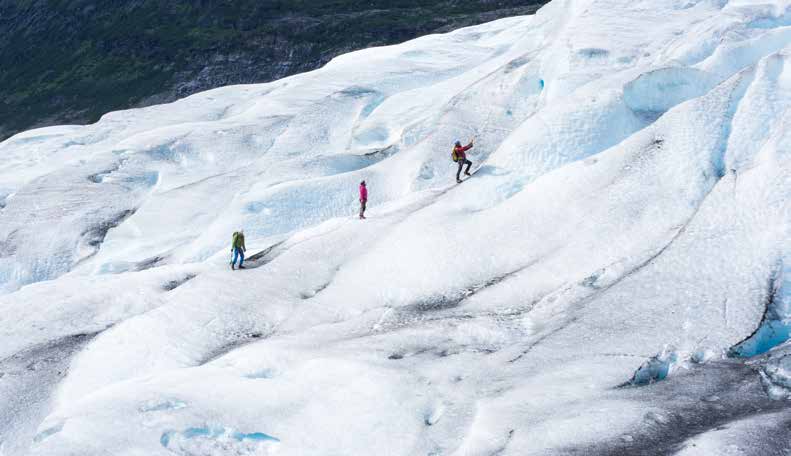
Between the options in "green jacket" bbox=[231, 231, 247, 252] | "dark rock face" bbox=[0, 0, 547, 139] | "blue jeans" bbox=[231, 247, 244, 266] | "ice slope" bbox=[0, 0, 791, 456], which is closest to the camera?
"ice slope" bbox=[0, 0, 791, 456]

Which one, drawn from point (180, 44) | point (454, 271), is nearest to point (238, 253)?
point (454, 271)

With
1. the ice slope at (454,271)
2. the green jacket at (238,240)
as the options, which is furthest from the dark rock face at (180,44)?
the green jacket at (238,240)

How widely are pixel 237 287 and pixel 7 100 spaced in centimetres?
8961

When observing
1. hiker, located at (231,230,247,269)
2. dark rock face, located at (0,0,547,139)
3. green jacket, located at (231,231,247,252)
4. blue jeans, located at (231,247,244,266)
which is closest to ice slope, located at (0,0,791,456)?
blue jeans, located at (231,247,244,266)

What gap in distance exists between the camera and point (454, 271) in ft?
63.7

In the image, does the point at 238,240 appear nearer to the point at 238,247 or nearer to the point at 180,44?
the point at 238,247

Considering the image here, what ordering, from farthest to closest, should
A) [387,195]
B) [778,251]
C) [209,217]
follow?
[209,217] < [387,195] < [778,251]

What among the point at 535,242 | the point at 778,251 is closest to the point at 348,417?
the point at 535,242

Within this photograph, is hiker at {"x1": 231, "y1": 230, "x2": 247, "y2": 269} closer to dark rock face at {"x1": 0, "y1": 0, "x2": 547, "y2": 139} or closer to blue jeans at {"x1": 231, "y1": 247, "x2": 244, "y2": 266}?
blue jeans at {"x1": 231, "y1": 247, "x2": 244, "y2": 266}

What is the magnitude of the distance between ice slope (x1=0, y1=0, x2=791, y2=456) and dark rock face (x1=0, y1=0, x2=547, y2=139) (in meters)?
55.8

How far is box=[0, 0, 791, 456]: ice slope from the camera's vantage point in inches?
550

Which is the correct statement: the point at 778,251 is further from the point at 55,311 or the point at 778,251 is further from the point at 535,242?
the point at 55,311

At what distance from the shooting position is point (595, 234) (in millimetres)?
18797

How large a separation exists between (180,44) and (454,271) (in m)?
86.3
